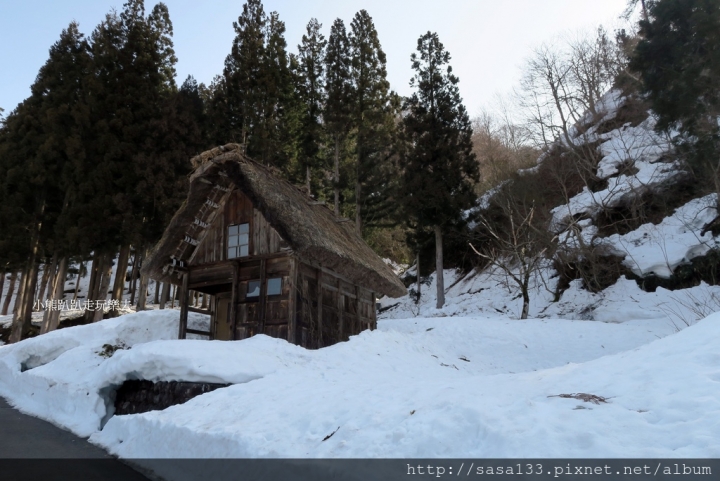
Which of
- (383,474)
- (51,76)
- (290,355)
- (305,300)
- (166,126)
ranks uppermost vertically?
(51,76)

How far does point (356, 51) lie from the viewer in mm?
28281

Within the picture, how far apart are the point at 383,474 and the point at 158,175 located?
18996 millimetres

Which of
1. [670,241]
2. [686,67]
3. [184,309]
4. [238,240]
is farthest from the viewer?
[670,241]

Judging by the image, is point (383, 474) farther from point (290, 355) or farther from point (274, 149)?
point (274, 149)

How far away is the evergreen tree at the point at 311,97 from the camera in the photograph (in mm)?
26453

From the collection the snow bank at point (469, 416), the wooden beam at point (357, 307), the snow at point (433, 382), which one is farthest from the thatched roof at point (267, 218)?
the snow bank at point (469, 416)

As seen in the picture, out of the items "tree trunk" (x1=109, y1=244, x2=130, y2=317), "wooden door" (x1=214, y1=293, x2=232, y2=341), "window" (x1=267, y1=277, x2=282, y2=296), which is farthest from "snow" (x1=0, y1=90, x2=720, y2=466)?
"tree trunk" (x1=109, y1=244, x2=130, y2=317)

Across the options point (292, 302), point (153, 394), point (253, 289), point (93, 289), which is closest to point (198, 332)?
point (253, 289)

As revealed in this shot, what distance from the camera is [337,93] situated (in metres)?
26.8

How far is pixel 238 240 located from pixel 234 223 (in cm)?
53

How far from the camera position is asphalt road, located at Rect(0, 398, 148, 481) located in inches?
208

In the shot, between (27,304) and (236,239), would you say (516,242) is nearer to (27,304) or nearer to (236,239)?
(236,239)

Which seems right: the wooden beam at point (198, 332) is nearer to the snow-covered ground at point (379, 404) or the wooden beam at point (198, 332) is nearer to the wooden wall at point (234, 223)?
the wooden wall at point (234, 223)

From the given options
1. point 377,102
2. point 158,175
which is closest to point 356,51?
point 377,102
